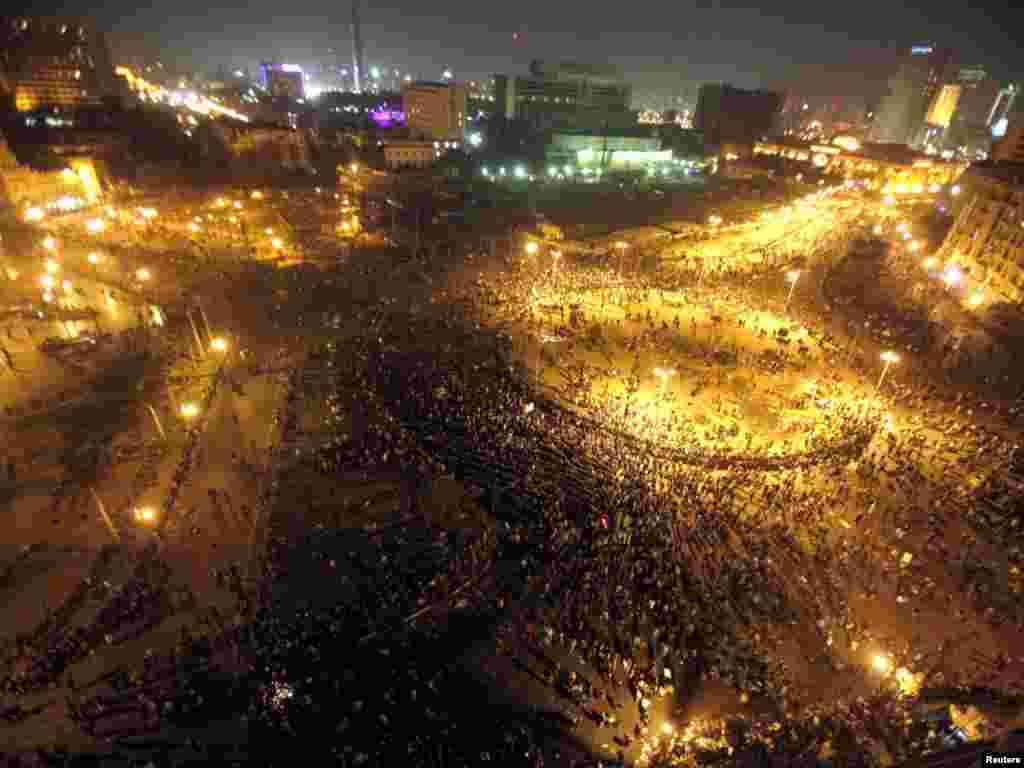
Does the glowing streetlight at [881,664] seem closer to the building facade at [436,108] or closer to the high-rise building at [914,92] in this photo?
the building facade at [436,108]

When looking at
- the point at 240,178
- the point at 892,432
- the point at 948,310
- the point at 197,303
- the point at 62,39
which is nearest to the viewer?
the point at 892,432

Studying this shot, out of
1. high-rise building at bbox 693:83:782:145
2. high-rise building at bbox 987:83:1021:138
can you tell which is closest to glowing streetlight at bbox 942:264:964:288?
high-rise building at bbox 693:83:782:145

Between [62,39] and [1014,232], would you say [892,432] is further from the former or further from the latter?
[62,39]

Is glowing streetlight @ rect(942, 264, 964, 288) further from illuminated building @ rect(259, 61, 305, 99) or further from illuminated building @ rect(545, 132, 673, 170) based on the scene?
illuminated building @ rect(259, 61, 305, 99)

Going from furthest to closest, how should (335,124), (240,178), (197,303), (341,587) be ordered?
(335,124), (240,178), (197,303), (341,587)

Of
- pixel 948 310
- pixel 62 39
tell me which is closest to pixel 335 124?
pixel 62 39

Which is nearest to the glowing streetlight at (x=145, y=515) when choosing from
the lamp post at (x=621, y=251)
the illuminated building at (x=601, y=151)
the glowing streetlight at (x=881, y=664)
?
the glowing streetlight at (x=881, y=664)
